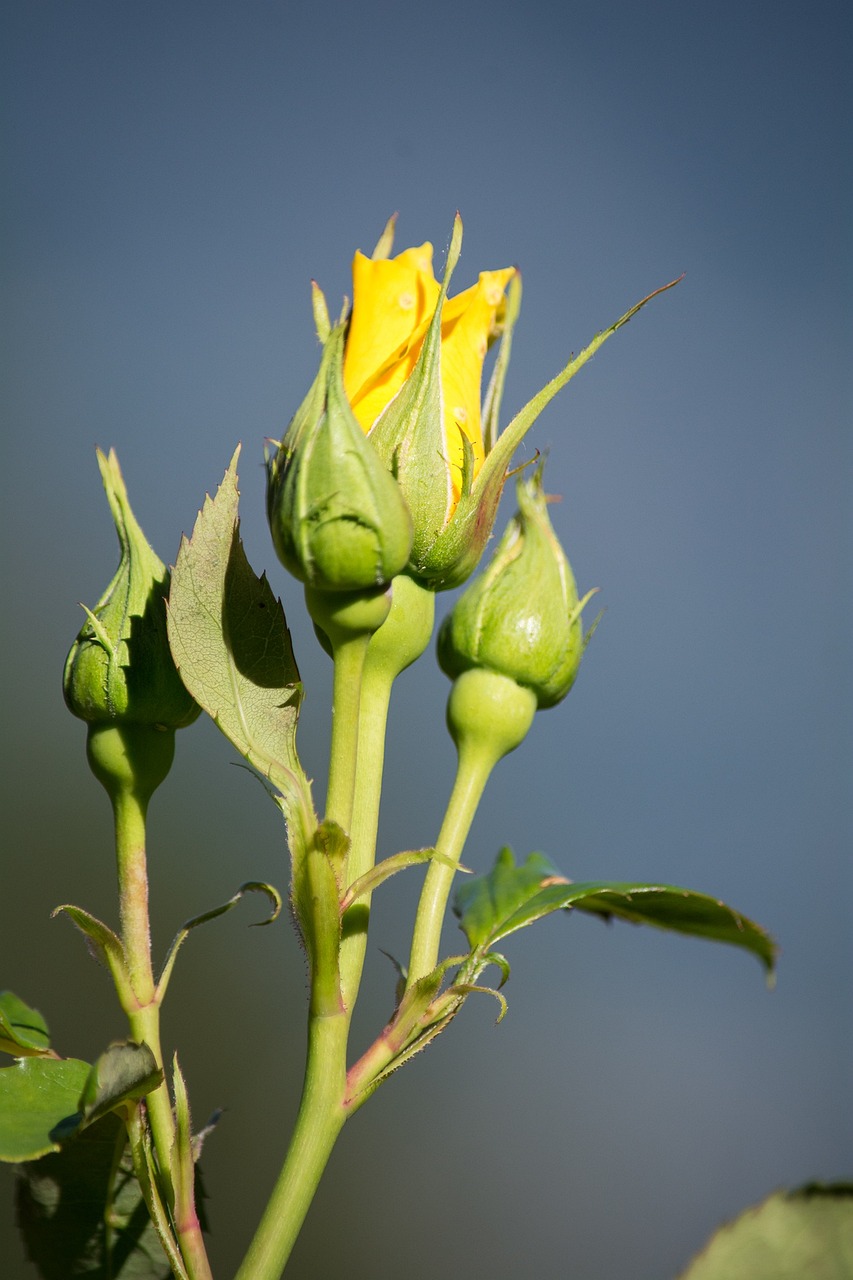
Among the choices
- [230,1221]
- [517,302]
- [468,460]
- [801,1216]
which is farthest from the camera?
[230,1221]

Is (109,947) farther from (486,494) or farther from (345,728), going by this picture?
(486,494)

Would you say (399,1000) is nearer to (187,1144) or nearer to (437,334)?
(187,1144)

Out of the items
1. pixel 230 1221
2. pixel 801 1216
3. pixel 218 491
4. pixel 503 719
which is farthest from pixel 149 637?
pixel 230 1221

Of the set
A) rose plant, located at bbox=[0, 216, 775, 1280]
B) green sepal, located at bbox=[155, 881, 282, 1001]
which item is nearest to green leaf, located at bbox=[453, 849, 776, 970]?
rose plant, located at bbox=[0, 216, 775, 1280]

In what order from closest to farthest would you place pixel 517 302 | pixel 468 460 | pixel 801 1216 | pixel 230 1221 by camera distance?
pixel 801 1216
pixel 468 460
pixel 517 302
pixel 230 1221

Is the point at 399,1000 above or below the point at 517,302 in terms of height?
below

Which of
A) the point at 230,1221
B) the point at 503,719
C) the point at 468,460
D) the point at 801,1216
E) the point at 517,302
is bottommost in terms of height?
the point at 230,1221
